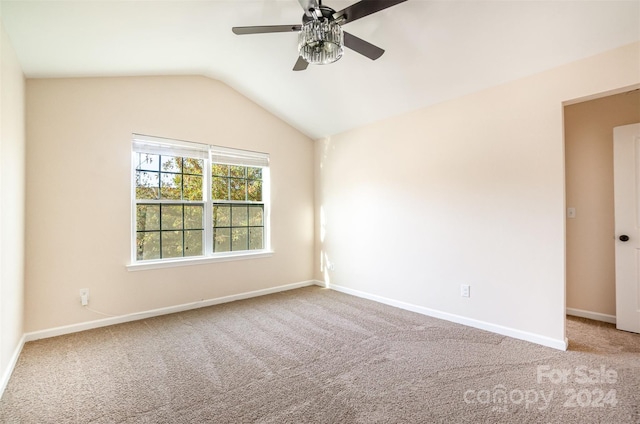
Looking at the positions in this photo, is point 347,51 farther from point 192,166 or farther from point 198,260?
point 198,260

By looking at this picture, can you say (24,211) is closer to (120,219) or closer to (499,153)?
(120,219)

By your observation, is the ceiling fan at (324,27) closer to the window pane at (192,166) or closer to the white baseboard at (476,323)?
the window pane at (192,166)

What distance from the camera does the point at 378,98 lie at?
12.0ft

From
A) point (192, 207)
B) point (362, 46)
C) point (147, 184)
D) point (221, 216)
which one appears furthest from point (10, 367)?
point (362, 46)

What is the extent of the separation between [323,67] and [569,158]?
301 cm

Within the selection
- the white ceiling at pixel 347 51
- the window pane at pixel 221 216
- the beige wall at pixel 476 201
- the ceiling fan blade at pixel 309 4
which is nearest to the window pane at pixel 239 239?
the window pane at pixel 221 216

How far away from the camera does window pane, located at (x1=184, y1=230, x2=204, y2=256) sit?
3.89 metres

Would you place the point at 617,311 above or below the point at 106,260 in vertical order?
below

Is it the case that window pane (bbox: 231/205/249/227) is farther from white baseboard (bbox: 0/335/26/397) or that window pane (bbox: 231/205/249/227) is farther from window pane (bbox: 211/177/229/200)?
white baseboard (bbox: 0/335/26/397)

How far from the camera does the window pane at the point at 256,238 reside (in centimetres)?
452

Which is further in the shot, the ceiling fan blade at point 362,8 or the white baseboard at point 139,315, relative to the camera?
the white baseboard at point 139,315

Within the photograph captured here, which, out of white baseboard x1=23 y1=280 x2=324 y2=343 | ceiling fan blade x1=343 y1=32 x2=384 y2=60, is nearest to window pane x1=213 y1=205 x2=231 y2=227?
white baseboard x1=23 y1=280 x2=324 y2=343

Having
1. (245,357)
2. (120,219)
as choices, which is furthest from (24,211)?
(245,357)

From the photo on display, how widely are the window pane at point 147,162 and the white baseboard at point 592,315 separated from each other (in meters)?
5.19
